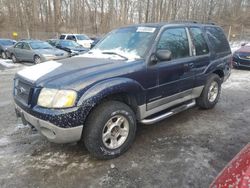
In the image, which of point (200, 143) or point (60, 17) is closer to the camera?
point (200, 143)

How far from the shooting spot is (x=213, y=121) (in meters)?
4.78

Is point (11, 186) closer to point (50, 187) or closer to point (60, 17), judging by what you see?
point (50, 187)

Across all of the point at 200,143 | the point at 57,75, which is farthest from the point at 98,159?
the point at 200,143

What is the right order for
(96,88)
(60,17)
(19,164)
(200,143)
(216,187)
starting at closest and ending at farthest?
(216,187)
(96,88)
(19,164)
(200,143)
(60,17)

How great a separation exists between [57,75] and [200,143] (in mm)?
2503

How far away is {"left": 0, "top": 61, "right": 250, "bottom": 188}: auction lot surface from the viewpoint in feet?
9.47

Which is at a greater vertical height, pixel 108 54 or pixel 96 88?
pixel 108 54

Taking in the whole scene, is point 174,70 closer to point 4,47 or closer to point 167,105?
point 167,105

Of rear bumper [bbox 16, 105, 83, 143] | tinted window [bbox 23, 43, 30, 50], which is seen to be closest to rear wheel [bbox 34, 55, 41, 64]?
tinted window [bbox 23, 43, 30, 50]

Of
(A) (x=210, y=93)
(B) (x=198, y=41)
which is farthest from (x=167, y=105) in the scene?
(A) (x=210, y=93)

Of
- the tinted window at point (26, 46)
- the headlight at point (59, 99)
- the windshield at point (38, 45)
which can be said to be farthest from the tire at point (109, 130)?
the tinted window at point (26, 46)

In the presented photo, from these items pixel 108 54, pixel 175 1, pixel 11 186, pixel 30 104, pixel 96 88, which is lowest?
pixel 11 186

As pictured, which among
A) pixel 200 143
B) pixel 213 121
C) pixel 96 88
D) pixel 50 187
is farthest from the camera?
pixel 213 121

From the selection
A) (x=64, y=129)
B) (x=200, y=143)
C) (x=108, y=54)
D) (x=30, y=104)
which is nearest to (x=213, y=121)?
(x=200, y=143)
